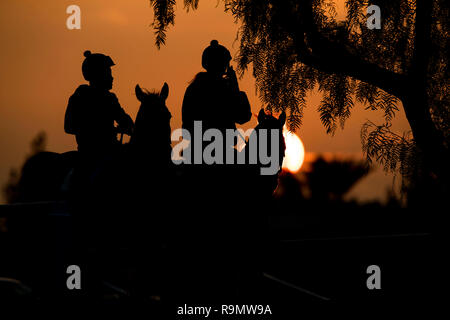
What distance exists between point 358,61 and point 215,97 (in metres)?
2.60

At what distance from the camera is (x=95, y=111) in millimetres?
6238

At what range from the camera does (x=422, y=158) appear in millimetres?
7430

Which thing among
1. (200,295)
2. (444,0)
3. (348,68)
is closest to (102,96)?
(200,295)

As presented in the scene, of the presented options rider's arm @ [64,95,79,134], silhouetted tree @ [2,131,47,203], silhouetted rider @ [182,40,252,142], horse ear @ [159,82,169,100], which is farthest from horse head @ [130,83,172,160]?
silhouetted tree @ [2,131,47,203]

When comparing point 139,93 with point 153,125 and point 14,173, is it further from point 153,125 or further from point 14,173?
point 14,173

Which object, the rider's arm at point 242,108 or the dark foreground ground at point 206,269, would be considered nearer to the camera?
Result: the dark foreground ground at point 206,269

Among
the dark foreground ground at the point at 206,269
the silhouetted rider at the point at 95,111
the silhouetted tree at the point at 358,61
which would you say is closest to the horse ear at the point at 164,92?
the silhouetted rider at the point at 95,111

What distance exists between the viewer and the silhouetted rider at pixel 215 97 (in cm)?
542

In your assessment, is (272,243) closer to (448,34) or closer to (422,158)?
(422,158)

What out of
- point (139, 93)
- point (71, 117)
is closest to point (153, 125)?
point (139, 93)

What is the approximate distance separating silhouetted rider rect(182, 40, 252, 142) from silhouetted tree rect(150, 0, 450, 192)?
217 centimetres

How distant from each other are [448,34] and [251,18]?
263 centimetres

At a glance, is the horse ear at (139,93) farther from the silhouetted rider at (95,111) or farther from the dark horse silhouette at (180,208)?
the silhouetted rider at (95,111)

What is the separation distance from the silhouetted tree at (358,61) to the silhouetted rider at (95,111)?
4.35 ft
